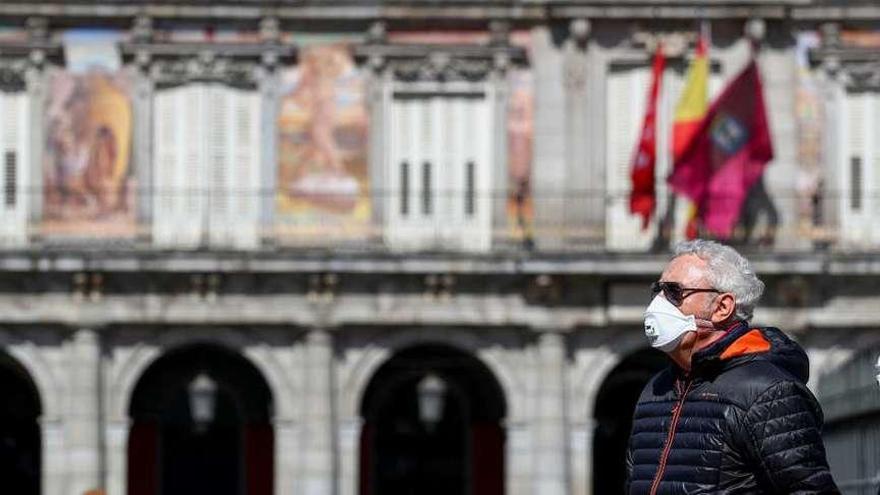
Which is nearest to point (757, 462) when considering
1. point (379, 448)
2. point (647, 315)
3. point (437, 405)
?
point (647, 315)

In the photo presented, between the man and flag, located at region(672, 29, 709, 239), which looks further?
flag, located at region(672, 29, 709, 239)

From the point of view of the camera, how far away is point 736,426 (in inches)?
336

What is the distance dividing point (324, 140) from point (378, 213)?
132cm

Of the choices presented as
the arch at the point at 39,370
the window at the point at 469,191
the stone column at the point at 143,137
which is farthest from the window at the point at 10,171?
the window at the point at 469,191

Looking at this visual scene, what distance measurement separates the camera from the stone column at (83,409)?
34.7 meters

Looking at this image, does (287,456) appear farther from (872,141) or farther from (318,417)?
(872,141)

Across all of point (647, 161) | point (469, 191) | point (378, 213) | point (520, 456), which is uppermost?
point (647, 161)

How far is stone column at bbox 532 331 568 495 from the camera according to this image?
3500cm

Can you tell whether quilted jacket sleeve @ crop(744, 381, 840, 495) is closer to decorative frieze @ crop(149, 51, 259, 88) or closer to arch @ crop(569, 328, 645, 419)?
arch @ crop(569, 328, 645, 419)

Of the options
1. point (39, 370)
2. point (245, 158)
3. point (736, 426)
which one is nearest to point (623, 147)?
point (245, 158)

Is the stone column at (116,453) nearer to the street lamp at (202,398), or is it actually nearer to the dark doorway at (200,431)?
the street lamp at (202,398)

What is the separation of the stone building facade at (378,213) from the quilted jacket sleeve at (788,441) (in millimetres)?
25800

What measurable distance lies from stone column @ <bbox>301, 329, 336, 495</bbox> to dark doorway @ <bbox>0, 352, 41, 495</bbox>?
485 centimetres

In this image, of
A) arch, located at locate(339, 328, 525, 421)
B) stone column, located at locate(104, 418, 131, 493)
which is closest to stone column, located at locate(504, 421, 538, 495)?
arch, located at locate(339, 328, 525, 421)
